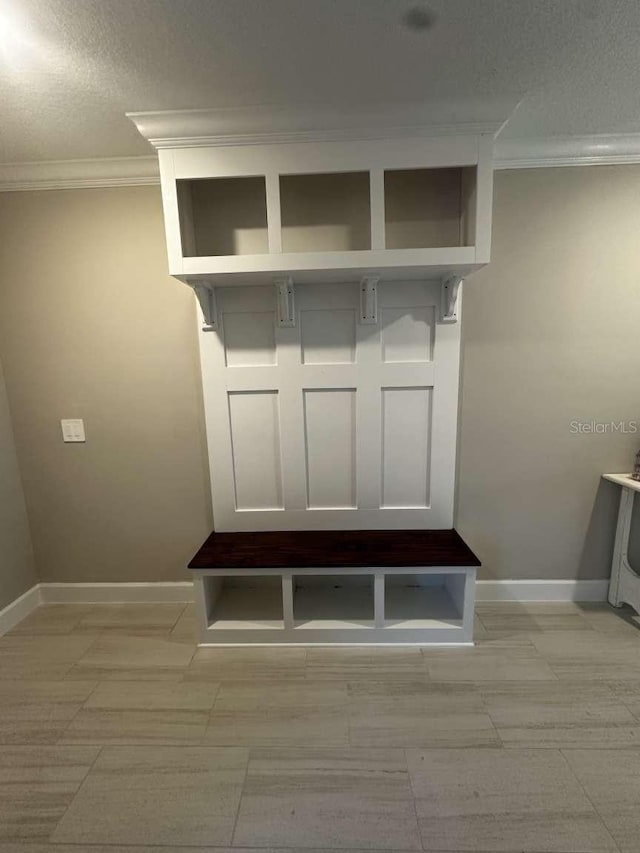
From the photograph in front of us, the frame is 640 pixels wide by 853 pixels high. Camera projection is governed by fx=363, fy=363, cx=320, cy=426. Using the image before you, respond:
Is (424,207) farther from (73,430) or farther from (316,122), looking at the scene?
(73,430)

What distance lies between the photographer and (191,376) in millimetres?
1947

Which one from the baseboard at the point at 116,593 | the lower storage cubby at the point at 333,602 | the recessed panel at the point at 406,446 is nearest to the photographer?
the lower storage cubby at the point at 333,602

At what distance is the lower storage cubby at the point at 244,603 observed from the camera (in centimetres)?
176

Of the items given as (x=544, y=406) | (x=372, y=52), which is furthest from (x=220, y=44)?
(x=544, y=406)

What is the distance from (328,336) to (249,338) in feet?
1.32

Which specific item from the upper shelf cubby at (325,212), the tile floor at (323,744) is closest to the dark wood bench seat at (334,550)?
the tile floor at (323,744)

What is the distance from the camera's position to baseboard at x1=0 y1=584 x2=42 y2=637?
191 centimetres

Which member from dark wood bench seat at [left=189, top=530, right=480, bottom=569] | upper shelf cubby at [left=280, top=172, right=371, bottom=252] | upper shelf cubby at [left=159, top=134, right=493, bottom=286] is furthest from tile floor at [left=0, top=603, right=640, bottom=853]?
upper shelf cubby at [left=280, top=172, right=371, bottom=252]

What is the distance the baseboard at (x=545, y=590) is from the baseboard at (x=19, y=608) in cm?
254

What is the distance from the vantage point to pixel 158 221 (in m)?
1.83

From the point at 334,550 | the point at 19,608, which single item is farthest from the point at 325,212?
the point at 19,608

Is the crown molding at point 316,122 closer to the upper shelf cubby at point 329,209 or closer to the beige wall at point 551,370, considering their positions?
the upper shelf cubby at point 329,209

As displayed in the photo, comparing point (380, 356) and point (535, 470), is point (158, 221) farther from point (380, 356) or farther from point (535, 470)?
point (535, 470)

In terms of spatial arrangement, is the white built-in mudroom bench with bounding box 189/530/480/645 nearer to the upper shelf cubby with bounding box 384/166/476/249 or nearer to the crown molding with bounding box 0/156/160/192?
the upper shelf cubby with bounding box 384/166/476/249
